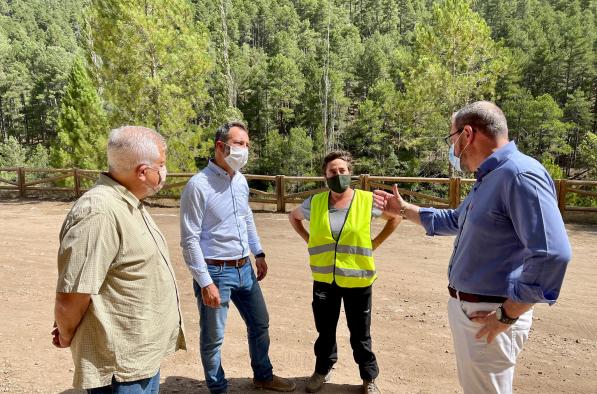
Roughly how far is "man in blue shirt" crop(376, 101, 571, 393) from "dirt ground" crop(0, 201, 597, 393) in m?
1.67

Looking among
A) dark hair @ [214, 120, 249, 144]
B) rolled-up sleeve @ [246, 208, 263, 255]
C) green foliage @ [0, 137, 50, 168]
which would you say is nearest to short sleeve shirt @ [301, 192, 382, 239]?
rolled-up sleeve @ [246, 208, 263, 255]

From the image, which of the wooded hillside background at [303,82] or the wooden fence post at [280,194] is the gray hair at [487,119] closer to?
the wooden fence post at [280,194]

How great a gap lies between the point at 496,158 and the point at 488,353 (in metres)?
0.90

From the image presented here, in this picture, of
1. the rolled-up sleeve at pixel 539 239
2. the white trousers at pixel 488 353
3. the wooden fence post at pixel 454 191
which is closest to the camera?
the rolled-up sleeve at pixel 539 239

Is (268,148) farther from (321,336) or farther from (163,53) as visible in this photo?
(321,336)

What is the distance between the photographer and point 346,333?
4809 millimetres

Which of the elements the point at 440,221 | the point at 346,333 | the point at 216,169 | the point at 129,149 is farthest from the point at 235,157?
the point at 346,333

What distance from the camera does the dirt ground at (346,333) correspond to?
3.85m

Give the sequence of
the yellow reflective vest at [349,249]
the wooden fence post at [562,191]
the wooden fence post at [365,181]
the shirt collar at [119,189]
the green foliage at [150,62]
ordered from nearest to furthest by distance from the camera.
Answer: the shirt collar at [119,189] → the yellow reflective vest at [349,249] → the wooden fence post at [562,191] → the wooden fence post at [365,181] → the green foliage at [150,62]

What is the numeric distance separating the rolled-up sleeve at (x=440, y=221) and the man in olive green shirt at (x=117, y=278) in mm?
1613

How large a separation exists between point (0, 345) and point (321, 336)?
3.23 meters

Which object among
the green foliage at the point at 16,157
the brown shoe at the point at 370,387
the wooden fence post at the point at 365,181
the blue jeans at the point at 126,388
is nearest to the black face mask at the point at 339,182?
the brown shoe at the point at 370,387

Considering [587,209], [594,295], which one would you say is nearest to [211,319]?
[594,295]

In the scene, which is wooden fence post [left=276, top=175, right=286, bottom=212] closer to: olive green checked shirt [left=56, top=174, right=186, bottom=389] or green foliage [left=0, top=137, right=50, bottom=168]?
olive green checked shirt [left=56, top=174, right=186, bottom=389]
